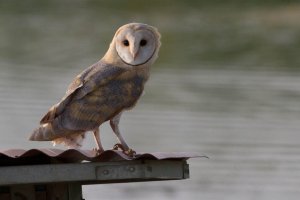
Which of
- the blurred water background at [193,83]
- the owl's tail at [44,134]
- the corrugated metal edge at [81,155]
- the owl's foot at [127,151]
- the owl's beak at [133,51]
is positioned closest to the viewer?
the corrugated metal edge at [81,155]

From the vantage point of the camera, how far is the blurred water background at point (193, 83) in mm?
13188

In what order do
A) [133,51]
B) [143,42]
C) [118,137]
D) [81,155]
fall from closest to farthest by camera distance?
1. [81,155]
2. [118,137]
3. [133,51]
4. [143,42]

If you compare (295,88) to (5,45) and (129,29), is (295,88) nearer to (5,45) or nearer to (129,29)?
(5,45)

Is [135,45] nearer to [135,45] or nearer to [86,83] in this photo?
[135,45]

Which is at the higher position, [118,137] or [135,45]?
[135,45]

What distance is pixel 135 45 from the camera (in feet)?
24.6

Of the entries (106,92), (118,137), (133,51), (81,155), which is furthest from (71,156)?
(133,51)

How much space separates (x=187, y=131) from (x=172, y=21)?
523 centimetres

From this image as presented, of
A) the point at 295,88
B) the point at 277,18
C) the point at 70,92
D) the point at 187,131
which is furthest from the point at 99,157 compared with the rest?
the point at 277,18

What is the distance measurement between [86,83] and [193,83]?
9871mm

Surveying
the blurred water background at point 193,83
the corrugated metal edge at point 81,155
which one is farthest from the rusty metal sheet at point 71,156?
the blurred water background at point 193,83

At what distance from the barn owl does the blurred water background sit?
11.6ft

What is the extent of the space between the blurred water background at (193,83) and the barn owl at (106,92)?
353 cm

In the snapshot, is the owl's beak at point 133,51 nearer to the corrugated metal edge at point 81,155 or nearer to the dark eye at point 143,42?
the dark eye at point 143,42
